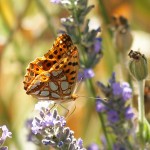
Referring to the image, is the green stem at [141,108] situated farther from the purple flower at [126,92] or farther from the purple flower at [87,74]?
the purple flower at [87,74]

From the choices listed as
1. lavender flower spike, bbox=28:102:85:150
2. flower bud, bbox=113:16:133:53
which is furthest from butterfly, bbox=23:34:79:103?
flower bud, bbox=113:16:133:53

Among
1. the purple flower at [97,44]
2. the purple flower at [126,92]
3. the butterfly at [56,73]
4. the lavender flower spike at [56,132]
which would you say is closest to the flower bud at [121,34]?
the purple flower at [97,44]

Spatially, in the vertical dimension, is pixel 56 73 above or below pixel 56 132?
above

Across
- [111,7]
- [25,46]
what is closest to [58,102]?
[25,46]

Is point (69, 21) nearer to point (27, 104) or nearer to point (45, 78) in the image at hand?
point (45, 78)

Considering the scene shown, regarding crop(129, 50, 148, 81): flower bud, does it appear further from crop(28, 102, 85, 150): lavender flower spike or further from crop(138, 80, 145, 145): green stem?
crop(28, 102, 85, 150): lavender flower spike

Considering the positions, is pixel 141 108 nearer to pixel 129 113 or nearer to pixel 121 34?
pixel 129 113

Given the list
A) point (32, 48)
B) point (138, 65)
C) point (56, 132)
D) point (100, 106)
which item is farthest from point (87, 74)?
point (32, 48)
